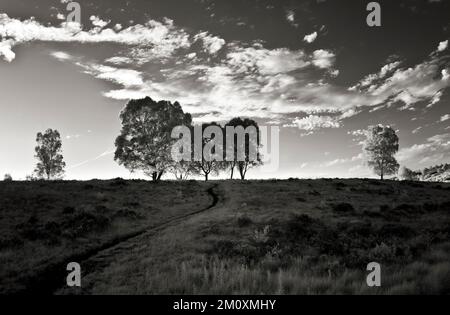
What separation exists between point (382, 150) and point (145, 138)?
49004 mm

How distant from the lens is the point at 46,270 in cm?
949

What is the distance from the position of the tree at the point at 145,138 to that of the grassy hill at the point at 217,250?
2117 cm

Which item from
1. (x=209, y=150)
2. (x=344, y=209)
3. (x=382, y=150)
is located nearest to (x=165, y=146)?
(x=209, y=150)

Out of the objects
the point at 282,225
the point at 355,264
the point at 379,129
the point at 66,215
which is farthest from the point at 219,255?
the point at 379,129

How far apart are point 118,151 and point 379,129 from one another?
2094 inches

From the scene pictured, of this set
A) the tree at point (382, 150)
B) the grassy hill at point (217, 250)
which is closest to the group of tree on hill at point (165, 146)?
the tree at point (382, 150)

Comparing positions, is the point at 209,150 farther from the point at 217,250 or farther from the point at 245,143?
the point at 217,250

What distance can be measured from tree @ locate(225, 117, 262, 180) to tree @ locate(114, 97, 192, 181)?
61.3ft

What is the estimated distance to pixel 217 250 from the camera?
1138cm

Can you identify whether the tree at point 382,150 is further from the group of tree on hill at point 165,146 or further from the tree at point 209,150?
the tree at point 209,150

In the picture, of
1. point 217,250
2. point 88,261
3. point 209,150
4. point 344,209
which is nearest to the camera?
point 88,261

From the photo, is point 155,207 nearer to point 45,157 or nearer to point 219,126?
point 219,126

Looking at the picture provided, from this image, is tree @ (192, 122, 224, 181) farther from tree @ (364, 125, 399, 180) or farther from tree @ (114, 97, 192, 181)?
tree @ (364, 125, 399, 180)

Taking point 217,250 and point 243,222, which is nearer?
point 217,250
